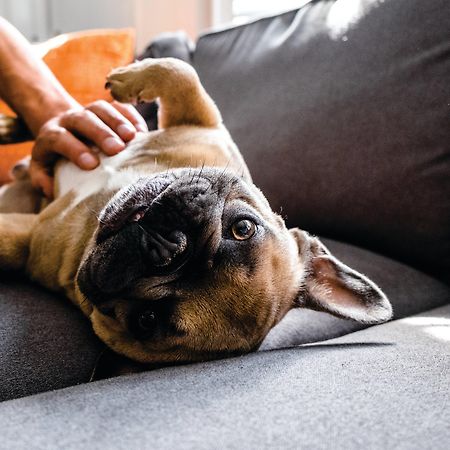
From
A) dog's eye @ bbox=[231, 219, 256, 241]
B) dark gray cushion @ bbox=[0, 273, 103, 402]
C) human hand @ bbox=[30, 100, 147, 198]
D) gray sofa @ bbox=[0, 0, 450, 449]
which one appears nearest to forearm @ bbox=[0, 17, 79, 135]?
human hand @ bbox=[30, 100, 147, 198]

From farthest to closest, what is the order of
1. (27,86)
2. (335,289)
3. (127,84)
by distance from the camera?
(27,86)
(127,84)
(335,289)

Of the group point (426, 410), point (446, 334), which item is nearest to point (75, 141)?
point (446, 334)

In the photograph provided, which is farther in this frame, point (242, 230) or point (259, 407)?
point (242, 230)

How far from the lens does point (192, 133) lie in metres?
1.58

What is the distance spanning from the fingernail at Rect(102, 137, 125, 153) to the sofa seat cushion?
604 millimetres

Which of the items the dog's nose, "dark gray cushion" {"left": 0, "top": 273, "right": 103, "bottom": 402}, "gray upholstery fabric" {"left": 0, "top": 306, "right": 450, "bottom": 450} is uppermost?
the dog's nose

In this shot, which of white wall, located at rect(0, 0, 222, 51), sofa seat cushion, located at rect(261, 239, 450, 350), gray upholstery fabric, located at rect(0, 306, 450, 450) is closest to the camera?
gray upholstery fabric, located at rect(0, 306, 450, 450)

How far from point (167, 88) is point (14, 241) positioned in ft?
1.83

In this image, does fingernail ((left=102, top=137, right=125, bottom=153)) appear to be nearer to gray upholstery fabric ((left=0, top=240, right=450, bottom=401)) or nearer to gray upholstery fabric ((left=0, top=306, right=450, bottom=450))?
gray upholstery fabric ((left=0, top=240, right=450, bottom=401))

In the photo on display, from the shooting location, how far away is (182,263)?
1091 millimetres

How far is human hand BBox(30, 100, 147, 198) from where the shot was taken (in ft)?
5.04

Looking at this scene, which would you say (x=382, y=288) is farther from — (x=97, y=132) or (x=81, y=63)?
(x=81, y=63)

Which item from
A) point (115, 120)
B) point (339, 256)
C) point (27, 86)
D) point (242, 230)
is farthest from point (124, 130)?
point (339, 256)

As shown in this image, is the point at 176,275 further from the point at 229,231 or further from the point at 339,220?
the point at 339,220
